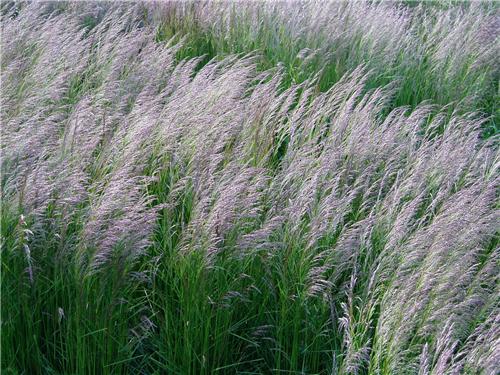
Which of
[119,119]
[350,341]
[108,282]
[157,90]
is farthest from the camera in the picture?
[157,90]

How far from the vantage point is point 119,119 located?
4074 mm

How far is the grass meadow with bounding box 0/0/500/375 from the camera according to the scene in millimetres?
2742

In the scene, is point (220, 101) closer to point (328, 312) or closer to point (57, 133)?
point (57, 133)

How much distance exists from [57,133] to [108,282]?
132 centimetres

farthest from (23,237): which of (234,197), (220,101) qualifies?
(220,101)

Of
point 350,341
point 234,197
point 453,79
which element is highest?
point 234,197

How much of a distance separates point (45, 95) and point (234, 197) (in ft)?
5.29

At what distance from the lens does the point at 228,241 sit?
2.99 m

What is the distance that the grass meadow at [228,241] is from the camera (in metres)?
2.74

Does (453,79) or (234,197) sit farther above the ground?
(234,197)

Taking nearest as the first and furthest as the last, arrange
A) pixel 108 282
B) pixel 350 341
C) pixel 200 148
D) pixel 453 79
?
pixel 350 341 < pixel 108 282 < pixel 200 148 < pixel 453 79

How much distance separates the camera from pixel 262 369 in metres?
3.01

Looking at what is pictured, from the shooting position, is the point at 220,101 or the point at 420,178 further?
the point at 220,101

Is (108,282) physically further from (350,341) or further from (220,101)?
(220,101)
